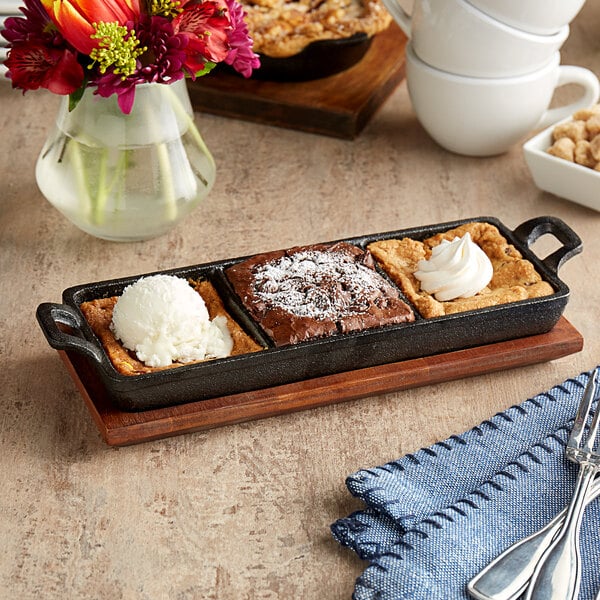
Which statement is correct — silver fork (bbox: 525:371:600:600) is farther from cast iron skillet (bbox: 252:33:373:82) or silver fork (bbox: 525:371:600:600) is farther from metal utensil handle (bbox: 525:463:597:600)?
cast iron skillet (bbox: 252:33:373:82)

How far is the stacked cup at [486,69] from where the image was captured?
1.86 metres

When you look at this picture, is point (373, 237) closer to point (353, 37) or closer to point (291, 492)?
point (291, 492)

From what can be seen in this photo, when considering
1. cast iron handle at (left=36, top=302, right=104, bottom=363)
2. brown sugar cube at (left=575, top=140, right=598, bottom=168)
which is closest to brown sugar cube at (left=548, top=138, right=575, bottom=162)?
brown sugar cube at (left=575, top=140, right=598, bottom=168)

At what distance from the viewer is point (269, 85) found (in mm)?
2221

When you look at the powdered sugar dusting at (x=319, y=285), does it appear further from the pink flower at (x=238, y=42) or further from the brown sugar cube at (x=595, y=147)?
the brown sugar cube at (x=595, y=147)

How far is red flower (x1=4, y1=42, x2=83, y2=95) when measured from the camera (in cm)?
143

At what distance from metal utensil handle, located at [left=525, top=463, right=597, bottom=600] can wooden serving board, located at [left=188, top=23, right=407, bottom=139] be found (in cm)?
120

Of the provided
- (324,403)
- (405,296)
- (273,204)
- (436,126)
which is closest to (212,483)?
(324,403)

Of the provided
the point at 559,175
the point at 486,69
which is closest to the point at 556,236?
the point at 559,175

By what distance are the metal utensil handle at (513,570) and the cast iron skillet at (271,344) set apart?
1.16 feet

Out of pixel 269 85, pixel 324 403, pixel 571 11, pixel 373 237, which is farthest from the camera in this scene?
pixel 269 85

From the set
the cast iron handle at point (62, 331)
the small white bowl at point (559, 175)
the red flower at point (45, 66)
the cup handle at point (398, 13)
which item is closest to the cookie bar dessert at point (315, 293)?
the cast iron handle at point (62, 331)

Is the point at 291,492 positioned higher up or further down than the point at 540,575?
further down

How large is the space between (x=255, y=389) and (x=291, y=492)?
0.16 metres
